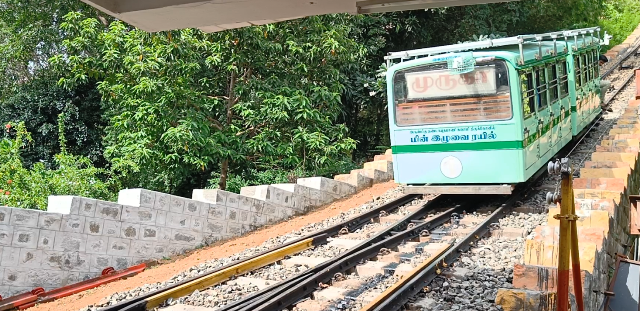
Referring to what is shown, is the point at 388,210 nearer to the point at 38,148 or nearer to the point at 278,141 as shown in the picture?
the point at 278,141

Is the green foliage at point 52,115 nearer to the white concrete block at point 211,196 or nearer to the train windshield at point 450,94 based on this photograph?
the white concrete block at point 211,196

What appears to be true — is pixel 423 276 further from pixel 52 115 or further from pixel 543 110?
pixel 52 115

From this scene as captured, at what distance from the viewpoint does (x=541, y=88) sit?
11766mm

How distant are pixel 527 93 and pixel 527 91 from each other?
3cm

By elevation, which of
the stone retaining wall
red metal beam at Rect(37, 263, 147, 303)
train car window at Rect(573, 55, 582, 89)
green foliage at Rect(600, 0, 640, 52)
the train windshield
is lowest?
red metal beam at Rect(37, 263, 147, 303)

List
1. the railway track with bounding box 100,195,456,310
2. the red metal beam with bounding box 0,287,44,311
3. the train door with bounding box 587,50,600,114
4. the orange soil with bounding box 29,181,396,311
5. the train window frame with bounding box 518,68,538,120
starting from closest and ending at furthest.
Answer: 1. the railway track with bounding box 100,195,456,310
2. the red metal beam with bounding box 0,287,44,311
3. the orange soil with bounding box 29,181,396,311
4. the train window frame with bounding box 518,68,538,120
5. the train door with bounding box 587,50,600,114

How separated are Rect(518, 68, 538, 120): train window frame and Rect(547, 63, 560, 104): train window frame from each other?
1.50 meters

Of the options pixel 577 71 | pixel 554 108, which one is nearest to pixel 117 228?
pixel 554 108

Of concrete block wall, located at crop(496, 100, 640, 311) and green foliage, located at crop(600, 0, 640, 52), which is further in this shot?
green foliage, located at crop(600, 0, 640, 52)

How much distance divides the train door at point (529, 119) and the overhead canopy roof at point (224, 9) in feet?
17.9

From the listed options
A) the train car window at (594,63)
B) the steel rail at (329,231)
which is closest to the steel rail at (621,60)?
the train car window at (594,63)

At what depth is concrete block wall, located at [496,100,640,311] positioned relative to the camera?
18.3ft

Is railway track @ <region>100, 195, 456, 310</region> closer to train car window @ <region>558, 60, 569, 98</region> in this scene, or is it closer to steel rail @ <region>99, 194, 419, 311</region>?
steel rail @ <region>99, 194, 419, 311</region>

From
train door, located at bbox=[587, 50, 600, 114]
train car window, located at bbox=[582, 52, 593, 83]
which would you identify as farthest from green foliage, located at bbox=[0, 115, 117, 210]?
train door, located at bbox=[587, 50, 600, 114]
